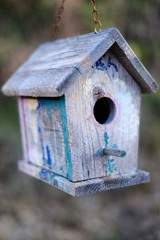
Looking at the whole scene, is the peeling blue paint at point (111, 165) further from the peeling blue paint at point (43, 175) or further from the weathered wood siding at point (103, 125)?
the peeling blue paint at point (43, 175)

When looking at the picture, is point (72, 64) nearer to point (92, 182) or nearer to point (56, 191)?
point (92, 182)

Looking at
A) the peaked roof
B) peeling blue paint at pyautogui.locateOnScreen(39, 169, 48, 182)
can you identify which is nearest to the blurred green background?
the peaked roof

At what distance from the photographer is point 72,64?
226 cm

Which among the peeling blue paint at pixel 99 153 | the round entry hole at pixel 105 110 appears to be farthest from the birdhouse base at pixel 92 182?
the round entry hole at pixel 105 110

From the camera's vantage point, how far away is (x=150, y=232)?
5988 millimetres

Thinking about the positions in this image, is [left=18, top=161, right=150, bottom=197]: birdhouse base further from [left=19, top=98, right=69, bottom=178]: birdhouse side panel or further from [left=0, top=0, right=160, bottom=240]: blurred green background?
[left=0, top=0, right=160, bottom=240]: blurred green background

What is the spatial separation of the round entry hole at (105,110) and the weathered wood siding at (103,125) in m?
0.03

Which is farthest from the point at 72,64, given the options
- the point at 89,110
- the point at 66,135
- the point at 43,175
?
the point at 43,175

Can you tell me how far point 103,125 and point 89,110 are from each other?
0.15 metres

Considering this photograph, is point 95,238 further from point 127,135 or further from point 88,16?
point 127,135

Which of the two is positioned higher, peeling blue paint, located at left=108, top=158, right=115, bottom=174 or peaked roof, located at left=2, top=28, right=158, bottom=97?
peaked roof, located at left=2, top=28, right=158, bottom=97

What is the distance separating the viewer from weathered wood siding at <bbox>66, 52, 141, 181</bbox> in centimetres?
233

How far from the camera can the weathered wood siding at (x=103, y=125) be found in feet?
7.63


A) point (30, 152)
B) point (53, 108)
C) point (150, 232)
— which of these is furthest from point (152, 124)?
point (53, 108)
